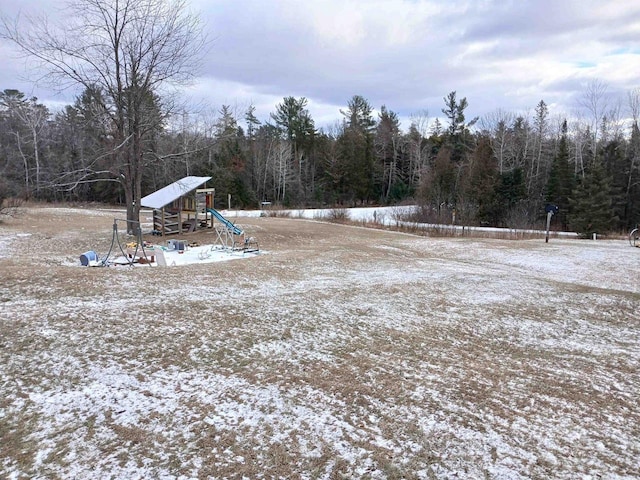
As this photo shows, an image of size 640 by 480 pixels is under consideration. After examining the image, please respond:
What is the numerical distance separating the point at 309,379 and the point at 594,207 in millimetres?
38091

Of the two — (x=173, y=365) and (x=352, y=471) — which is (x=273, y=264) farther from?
(x=352, y=471)

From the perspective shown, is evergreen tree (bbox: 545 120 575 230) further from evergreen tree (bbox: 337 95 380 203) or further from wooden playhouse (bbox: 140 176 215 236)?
wooden playhouse (bbox: 140 176 215 236)

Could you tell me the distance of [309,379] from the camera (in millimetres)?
4855

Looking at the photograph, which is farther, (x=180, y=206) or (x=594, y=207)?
(x=594, y=207)

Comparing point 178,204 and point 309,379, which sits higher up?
point 178,204

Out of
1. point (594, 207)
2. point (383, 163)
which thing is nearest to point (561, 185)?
point (594, 207)

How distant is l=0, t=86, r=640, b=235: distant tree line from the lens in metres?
38.7

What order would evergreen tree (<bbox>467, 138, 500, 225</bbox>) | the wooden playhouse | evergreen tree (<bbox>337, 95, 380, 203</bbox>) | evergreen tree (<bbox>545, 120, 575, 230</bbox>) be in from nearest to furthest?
the wooden playhouse
evergreen tree (<bbox>467, 138, 500, 225</bbox>)
evergreen tree (<bbox>545, 120, 575, 230</bbox>)
evergreen tree (<bbox>337, 95, 380, 203</bbox>)

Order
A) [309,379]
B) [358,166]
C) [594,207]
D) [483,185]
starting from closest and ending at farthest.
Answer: [309,379] → [594,207] → [483,185] → [358,166]

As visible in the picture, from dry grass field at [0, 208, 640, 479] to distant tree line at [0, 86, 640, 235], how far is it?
966 inches

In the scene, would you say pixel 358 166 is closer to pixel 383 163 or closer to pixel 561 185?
pixel 383 163

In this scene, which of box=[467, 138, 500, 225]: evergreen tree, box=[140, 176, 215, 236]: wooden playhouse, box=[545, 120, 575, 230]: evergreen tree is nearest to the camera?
box=[140, 176, 215, 236]: wooden playhouse

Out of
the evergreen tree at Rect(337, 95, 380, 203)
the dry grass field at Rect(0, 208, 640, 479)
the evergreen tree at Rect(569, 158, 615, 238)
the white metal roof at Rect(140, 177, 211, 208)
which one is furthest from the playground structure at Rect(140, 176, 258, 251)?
the evergreen tree at Rect(337, 95, 380, 203)

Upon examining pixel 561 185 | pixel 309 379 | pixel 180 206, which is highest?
pixel 561 185
